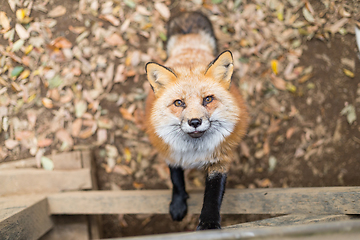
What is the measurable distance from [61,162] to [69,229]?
637 millimetres

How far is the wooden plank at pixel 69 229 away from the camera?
2230mm

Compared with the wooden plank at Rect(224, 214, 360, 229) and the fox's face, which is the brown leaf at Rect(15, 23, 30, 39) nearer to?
the fox's face

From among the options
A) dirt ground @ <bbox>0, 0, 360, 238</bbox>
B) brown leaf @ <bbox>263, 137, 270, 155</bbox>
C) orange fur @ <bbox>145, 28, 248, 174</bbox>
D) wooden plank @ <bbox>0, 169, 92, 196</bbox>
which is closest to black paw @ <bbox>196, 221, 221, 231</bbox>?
orange fur @ <bbox>145, 28, 248, 174</bbox>

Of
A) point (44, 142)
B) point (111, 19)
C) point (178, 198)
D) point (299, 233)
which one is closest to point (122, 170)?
point (44, 142)

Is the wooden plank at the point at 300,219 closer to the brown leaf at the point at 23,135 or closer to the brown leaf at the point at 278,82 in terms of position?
the brown leaf at the point at 278,82

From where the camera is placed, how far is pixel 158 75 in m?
1.63

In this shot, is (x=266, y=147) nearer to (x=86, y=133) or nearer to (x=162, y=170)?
(x=162, y=170)

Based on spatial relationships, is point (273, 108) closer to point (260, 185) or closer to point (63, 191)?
point (260, 185)

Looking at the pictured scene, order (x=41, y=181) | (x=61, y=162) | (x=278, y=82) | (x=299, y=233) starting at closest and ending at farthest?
1. (x=299, y=233)
2. (x=41, y=181)
3. (x=61, y=162)
4. (x=278, y=82)

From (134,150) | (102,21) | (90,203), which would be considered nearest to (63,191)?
(90,203)

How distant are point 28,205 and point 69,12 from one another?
6.68 feet

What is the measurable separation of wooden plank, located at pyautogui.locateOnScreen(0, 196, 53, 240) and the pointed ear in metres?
1.63

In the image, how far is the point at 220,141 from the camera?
5.22 feet

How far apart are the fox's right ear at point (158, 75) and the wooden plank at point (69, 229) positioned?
156cm
